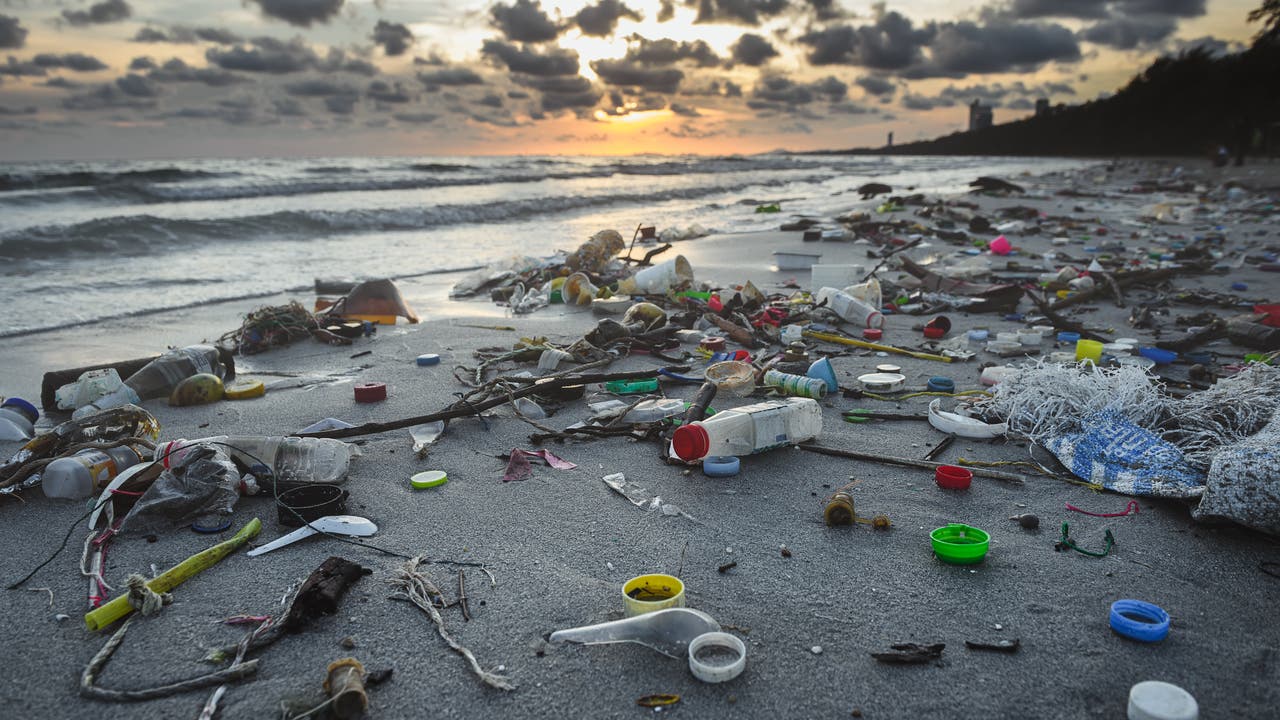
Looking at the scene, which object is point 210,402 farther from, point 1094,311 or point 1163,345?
point 1094,311

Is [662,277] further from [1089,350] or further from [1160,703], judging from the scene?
[1160,703]

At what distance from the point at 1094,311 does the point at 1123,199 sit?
1564 centimetres

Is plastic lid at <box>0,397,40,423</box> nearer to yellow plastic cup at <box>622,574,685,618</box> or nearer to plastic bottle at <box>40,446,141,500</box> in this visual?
plastic bottle at <box>40,446,141,500</box>

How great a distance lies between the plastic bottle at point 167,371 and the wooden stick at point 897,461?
4114 millimetres

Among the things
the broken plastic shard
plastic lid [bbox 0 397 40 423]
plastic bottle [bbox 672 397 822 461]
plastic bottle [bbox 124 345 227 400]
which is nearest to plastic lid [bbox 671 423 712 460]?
plastic bottle [bbox 672 397 822 461]

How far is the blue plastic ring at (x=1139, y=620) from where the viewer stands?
2.11 metres

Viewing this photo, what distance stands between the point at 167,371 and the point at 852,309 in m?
5.36

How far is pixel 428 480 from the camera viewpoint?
3445mm

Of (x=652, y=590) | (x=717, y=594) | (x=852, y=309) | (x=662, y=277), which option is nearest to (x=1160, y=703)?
(x=717, y=594)

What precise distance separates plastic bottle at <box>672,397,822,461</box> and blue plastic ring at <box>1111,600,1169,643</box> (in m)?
1.68

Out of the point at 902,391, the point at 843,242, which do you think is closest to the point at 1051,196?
the point at 843,242

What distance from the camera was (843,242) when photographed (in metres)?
11.9

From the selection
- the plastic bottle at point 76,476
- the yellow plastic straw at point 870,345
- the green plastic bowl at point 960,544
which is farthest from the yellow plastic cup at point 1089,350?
the plastic bottle at point 76,476

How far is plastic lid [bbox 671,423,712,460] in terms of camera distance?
135 inches
